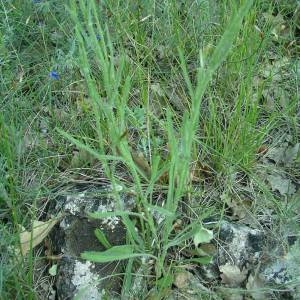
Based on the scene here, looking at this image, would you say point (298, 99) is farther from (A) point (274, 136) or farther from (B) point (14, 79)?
(B) point (14, 79)

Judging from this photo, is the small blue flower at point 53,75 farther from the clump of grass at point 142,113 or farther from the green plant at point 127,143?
the green plant at point 127,143

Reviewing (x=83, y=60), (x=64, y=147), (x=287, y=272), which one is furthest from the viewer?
(x=64, y=147)

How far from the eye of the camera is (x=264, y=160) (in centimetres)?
171

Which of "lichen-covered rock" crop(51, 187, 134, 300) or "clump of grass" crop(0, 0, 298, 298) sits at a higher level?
"clump of grass" crop(0, 0, 298, 298)

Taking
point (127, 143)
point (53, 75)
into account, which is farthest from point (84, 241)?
point (53, 75)

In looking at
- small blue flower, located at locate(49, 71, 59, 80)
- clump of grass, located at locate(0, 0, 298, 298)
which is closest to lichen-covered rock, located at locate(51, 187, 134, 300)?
clump of grass, located at locate(0, 0, 298, 298)

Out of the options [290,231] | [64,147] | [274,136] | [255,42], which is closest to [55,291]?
[64,147]

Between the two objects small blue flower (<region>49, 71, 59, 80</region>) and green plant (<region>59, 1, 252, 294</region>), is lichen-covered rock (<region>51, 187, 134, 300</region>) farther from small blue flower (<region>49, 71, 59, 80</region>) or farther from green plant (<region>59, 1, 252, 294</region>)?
small blue flower (<region>49, 71, 59, 80</region>)

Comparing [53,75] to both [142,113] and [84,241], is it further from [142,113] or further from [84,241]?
[84,241]

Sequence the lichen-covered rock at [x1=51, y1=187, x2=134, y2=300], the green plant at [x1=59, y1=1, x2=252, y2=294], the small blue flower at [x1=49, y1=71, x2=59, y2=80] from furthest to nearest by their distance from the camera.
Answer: the small blue flower at [x1=49, y1=71, x2=59, y2=80], the lichen-covered rock at [x1=51, y1=187, x2=134, y2=300], the green plant at [x1=59, y1=1, x2=252, y2=294]

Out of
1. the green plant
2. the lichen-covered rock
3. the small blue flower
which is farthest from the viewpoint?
the small blue flower

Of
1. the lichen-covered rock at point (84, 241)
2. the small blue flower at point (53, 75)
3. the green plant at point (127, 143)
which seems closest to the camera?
the green plant at point (127, 143)

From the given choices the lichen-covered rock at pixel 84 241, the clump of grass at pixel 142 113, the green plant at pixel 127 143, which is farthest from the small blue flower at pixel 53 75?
the lichen-covered rock at pixel 84 241

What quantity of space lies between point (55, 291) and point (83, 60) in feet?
2.45
